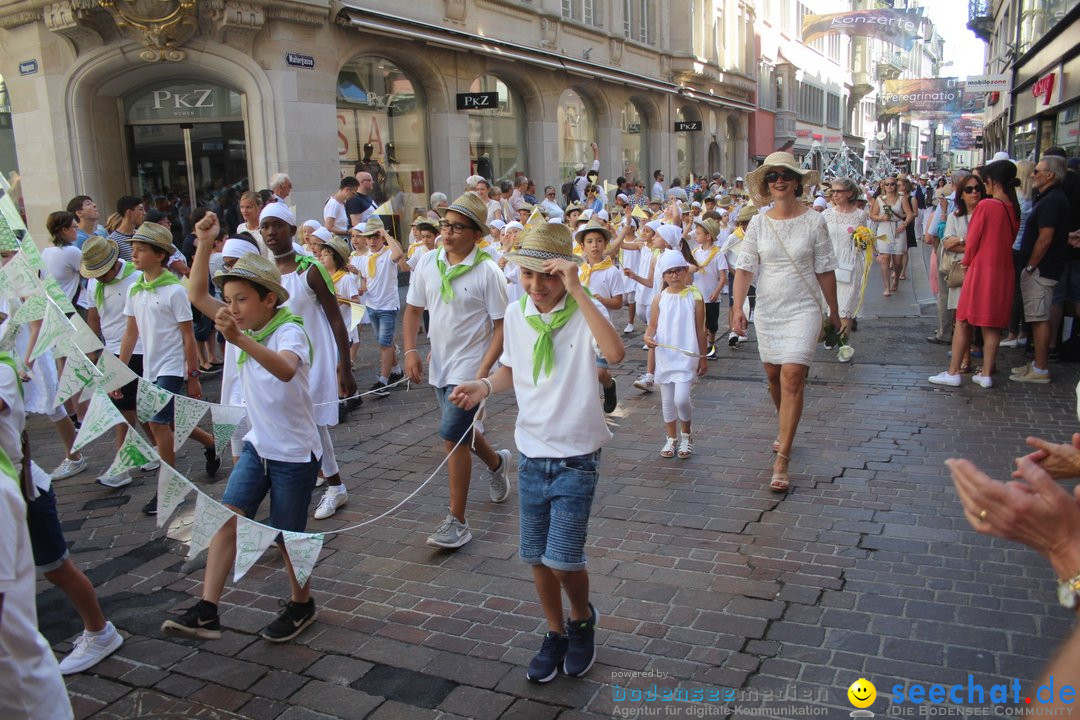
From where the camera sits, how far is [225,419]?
15.7ft

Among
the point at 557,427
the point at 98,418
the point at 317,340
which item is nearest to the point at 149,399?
the point at 98,418

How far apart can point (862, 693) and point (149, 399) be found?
150 inches

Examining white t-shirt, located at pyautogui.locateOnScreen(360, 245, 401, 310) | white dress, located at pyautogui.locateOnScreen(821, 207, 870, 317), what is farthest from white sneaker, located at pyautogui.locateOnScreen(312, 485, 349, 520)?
white dress, located at pyautogui.locateOnScreen(821, 207, 870, 317)

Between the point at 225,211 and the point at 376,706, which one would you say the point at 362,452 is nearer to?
the point at 376,706

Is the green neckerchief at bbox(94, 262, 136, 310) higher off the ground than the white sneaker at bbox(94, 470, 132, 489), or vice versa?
the green neckerchief at bbox(94, 262, 136, 310)

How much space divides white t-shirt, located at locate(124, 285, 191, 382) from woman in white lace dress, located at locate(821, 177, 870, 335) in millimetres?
6520

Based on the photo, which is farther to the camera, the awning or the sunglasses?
the awning

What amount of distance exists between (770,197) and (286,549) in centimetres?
434

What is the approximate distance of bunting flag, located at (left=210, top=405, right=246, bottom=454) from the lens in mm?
4781

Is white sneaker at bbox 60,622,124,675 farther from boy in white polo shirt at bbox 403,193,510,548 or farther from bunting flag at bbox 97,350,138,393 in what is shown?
boy in white polo shirt at bbox 403,193,510,548

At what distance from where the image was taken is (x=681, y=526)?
527 centimetres

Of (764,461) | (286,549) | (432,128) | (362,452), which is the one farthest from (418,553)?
(432,128)

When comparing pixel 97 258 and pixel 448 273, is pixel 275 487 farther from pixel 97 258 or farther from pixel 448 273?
pixel 97 258

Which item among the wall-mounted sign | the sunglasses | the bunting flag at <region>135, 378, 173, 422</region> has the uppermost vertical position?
the wall-mounted sign
